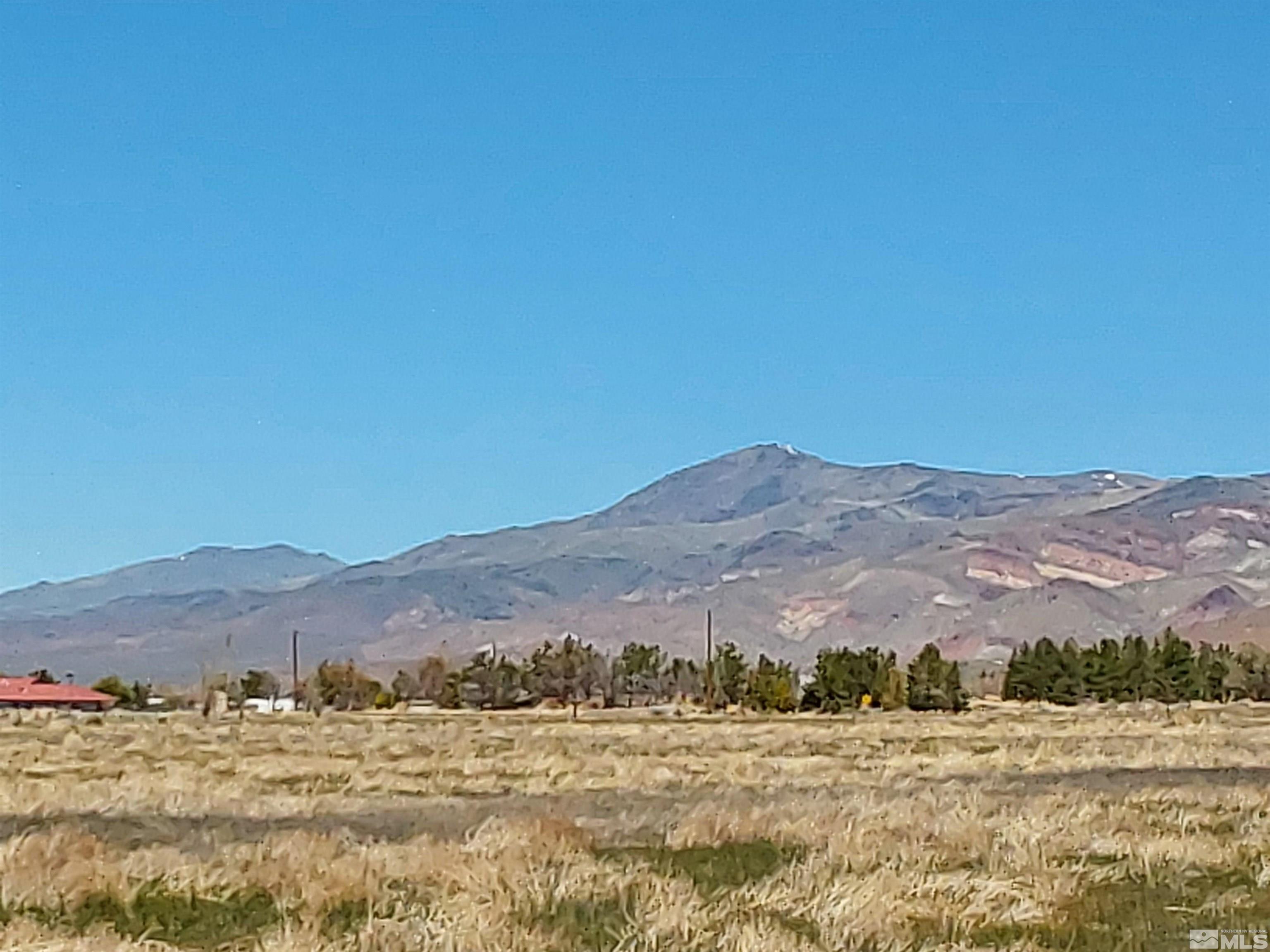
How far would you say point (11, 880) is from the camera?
9.40 metres

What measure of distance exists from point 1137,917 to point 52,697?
346ft

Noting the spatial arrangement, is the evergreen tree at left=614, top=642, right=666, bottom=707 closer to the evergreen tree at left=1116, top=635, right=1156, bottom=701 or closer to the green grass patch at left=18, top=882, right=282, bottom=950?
the evergreen tree at left=1116, top=635, right=1156, bottom=701

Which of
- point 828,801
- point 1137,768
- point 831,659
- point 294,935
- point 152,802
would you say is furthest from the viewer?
point 831,659

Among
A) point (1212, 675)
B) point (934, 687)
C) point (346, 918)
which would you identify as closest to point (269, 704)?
point (934, 687)

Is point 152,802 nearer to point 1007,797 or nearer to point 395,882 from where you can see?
point 1007,797

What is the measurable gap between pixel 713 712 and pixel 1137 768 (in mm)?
58428

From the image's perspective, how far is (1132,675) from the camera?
97062 millimetres

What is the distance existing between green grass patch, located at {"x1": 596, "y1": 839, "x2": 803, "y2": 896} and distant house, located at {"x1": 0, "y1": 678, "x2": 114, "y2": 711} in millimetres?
88659

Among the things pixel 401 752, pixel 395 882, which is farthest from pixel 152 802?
pixel 401 752

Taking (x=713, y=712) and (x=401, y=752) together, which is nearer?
(x=401, y=752)

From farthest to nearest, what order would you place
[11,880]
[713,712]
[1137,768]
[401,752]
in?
1. [713,712]
2. [401,752]
3. [1137,768]
4. [11,880]

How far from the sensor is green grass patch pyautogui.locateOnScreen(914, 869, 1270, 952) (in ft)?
26.9

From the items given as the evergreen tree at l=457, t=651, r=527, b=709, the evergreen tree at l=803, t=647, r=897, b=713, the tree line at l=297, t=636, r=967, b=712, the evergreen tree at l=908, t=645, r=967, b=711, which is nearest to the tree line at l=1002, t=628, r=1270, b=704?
the tree line at l=297, t=636, r=967, b=712

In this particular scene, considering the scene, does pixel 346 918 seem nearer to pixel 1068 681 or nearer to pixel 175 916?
pixel 175 916
